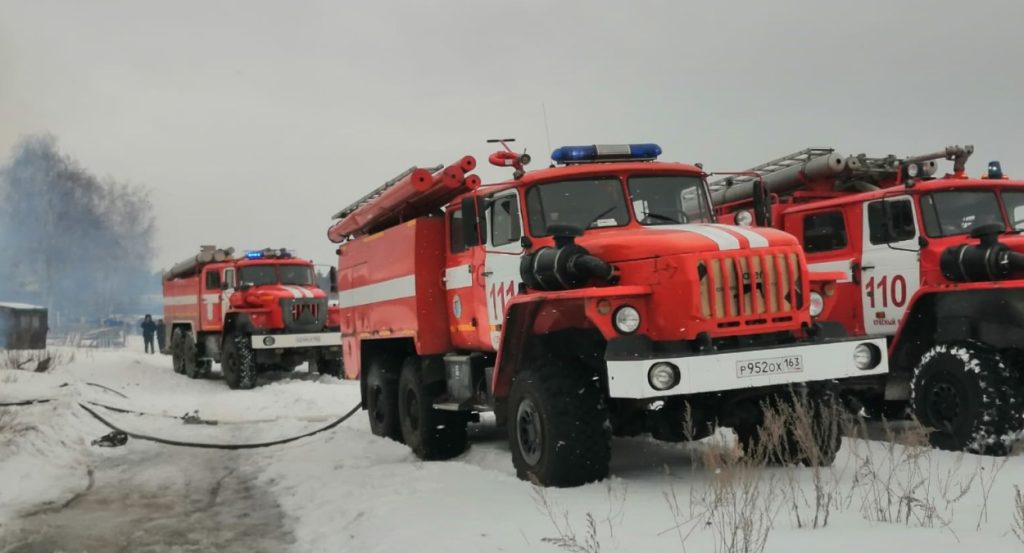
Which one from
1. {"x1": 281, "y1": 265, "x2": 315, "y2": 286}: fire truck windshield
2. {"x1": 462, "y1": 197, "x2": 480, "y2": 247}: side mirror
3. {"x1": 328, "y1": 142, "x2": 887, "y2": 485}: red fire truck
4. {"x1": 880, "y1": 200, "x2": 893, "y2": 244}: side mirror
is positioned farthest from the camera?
{"x1": 281, "y1": 265, "x2": 315, "y2": 286}: fire truck windshield

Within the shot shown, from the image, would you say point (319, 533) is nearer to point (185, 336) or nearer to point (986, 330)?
point (986, 330)

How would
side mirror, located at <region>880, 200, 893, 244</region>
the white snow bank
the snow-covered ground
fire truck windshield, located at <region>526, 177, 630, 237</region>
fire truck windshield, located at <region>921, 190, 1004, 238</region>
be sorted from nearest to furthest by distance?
the snow-covered ground
fire truck windshield, located at <region>526, 177, 630, 237</region>
the white snow bank
fire truck windshield, located at <region>921, 190, 1004, 238</region>
side mirror, located at <region>880, 200, 893, 244</region>

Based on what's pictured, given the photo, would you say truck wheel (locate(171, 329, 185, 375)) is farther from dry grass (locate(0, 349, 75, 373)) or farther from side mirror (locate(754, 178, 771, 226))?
side mirror (locate(754, 178, 771, 226))

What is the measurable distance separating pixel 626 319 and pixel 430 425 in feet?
11.5

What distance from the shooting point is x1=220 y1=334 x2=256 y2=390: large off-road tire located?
18.9 meters

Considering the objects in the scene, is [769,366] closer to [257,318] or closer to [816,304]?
[816,304]

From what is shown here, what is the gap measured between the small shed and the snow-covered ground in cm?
2106

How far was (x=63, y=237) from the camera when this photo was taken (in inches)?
1901

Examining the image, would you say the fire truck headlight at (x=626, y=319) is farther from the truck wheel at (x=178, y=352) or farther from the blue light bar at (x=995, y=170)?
the truck wheel at (x=178, y=352)

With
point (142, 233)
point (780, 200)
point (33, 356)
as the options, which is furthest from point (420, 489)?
point (142, 233)

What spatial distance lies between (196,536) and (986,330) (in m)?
6.48

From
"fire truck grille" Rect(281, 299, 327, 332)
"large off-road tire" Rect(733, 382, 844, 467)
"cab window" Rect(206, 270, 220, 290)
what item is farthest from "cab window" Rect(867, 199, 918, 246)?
"cab window" Rect(206, 270, 220, 290)

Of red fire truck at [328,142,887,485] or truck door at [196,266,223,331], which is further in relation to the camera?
truck door at [196,266,223,331]

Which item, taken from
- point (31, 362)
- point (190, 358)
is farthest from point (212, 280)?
point (31, 362)
